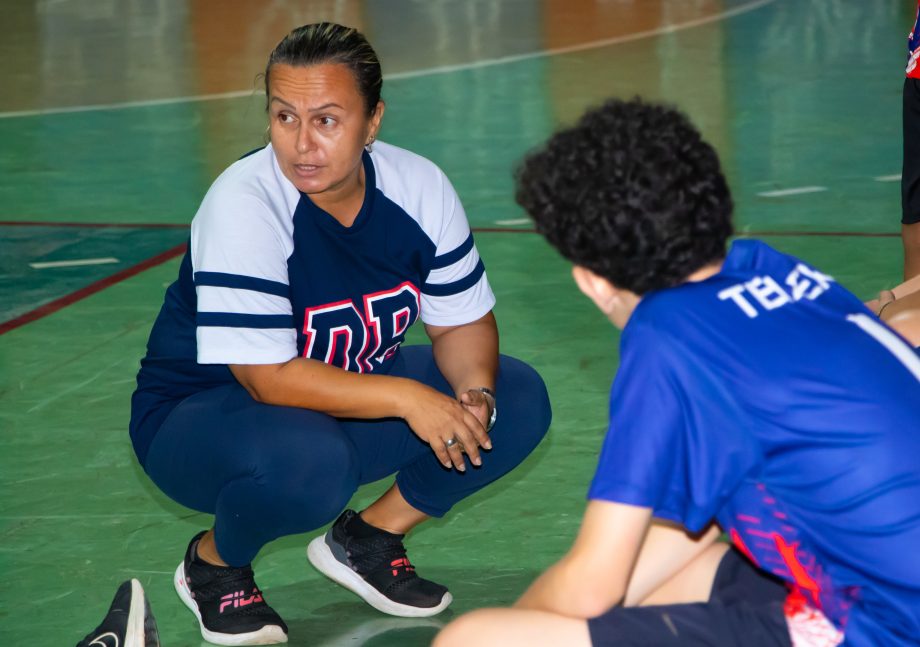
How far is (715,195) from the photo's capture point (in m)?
1.63

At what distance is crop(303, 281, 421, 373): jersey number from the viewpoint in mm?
2549

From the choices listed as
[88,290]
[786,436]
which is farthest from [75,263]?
[786,436]

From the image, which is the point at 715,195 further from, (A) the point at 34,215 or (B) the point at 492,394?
(A) the point at 34,215

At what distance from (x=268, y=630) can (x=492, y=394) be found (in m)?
0.57

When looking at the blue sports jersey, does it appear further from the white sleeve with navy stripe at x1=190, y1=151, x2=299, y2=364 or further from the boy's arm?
the white sleeve with navy stripe at x1=190, y1=151, x2=299, y2=364

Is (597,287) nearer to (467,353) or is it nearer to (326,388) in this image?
(326,388)

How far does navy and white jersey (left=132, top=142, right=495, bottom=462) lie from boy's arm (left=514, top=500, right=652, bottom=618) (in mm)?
911

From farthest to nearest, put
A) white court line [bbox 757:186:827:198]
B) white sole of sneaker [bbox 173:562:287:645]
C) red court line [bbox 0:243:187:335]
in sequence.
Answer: white court line [bbox 757:186:827:198]
red court line [bbox 0:243:187:335]
white sole of sneaker [bbox 173:562:287:645]

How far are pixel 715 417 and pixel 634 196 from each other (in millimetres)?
258

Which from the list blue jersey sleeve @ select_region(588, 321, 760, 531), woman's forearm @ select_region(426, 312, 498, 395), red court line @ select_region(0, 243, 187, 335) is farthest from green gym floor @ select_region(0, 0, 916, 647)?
blue jersey sleeve @ select_region(588, 321, 760, 531)

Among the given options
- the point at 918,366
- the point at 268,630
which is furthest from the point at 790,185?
the point at 918,366

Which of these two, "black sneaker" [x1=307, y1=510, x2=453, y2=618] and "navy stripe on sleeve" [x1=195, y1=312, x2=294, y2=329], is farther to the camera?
"black sneaker" [x1=307, y1=510, x2=453, y2=618]

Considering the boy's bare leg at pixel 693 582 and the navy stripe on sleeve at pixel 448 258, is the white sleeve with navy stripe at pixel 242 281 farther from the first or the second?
the boy's bare leg at pixel 693 582

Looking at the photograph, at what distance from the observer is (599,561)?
1.60 m
